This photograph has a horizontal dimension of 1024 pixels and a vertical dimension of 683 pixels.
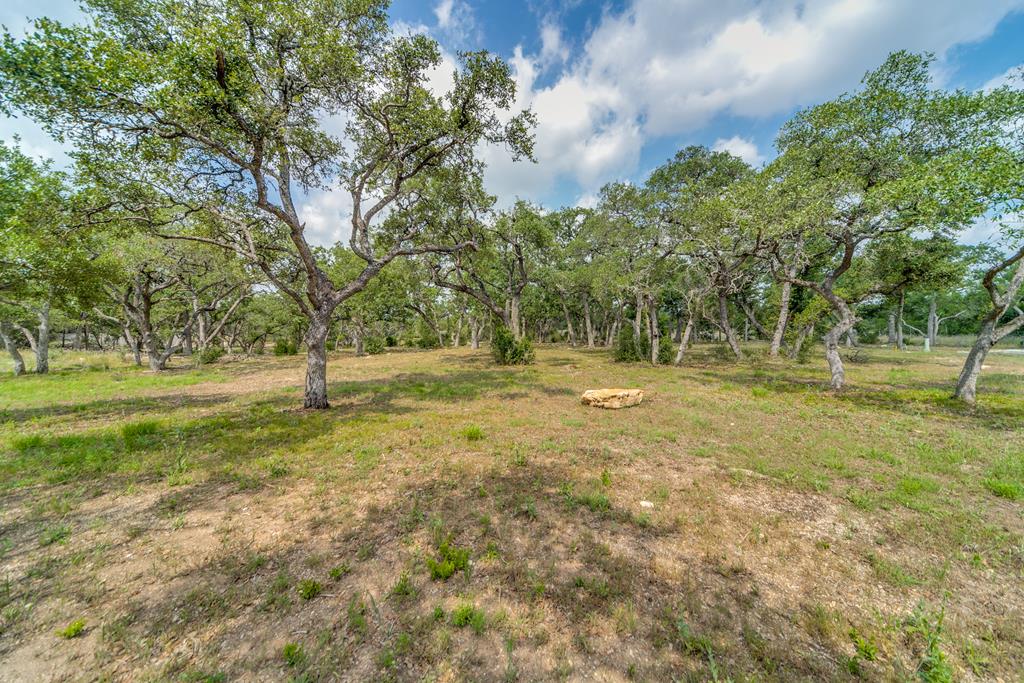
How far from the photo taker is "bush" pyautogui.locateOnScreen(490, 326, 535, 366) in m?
23.4

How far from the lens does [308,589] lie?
144 inches

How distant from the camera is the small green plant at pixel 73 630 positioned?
3068 millimetres

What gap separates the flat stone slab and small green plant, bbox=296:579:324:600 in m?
9.47

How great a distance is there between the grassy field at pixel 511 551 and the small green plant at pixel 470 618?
21 mm

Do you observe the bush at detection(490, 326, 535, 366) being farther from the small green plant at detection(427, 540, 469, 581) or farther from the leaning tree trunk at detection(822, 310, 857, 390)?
the small green plant at detection(427, 540, 469, 581)

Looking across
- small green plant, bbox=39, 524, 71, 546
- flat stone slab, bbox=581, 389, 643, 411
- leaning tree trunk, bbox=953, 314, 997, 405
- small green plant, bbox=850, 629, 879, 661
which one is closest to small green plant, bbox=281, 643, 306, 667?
small green plant, bbox=39, 524, 71, 546

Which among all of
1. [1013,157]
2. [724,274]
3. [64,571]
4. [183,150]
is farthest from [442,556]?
[724,274]

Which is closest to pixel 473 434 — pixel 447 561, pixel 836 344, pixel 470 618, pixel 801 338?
pixel 447 561

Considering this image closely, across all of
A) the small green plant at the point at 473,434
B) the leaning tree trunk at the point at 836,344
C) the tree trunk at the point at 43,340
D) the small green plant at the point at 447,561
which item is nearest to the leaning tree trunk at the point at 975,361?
the leaning tree trunk at the point at 836,344

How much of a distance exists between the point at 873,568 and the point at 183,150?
54.9ft

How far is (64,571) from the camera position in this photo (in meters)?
3.94

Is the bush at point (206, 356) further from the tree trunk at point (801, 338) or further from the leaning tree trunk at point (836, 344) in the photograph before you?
the tree trunk at point (801, 338)

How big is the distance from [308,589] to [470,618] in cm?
181

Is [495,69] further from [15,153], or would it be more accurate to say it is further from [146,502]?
[15,153]
